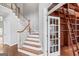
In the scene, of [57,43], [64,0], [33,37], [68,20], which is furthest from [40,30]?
[64,0]

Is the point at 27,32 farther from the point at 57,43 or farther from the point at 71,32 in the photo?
the point at 71,32

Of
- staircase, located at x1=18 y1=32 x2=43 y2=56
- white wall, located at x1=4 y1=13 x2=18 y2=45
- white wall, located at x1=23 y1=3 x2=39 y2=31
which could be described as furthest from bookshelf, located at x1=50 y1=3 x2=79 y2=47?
white wall, located at x1=4 y1=13 x2=18 y2=45

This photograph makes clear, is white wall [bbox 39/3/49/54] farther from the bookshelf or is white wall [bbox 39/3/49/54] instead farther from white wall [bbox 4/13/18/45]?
white wall [bbox 4/13/18/45]

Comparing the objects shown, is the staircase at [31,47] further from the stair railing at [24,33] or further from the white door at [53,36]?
the white door at [53,36]

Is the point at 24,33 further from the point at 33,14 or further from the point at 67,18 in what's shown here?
the point at 67,18

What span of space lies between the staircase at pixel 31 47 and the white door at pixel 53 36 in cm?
14

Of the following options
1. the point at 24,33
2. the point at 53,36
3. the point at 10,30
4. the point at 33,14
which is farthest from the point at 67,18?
the point at 10,30

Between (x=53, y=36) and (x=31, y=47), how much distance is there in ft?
1.05

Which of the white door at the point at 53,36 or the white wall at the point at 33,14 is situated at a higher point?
the white wall at the point at 33,14

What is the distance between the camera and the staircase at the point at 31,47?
5.31 ft

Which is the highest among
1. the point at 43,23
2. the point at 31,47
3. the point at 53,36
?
the point at 43,23

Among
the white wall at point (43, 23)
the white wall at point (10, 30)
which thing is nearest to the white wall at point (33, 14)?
the white wall at point (43, 23)

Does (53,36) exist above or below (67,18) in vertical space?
below

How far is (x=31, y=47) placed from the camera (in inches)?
64.1
